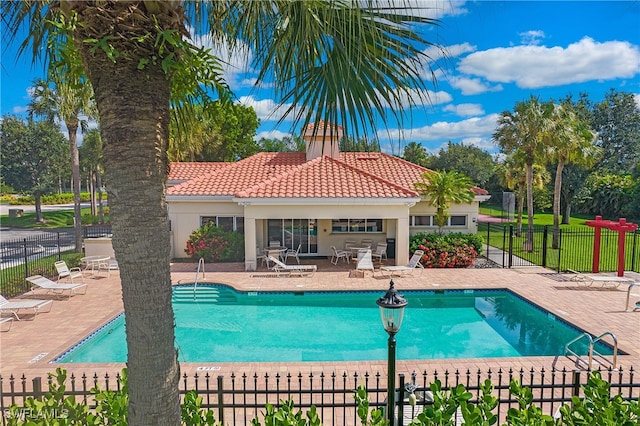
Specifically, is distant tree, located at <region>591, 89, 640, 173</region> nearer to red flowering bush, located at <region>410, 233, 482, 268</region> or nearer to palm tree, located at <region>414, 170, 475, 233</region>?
palm tree, located at <region>414, 170, 475, 233</region>

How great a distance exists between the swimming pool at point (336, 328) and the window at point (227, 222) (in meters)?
5.90

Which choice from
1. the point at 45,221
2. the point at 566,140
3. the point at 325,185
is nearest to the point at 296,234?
the point at 325,185

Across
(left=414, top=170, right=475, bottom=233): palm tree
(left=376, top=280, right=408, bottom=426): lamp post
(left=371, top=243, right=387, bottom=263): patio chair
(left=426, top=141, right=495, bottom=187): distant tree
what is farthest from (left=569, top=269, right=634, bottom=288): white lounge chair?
(left=426, top=141, right=495, bottom=187): distant tree

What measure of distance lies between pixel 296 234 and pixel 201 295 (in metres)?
7.83

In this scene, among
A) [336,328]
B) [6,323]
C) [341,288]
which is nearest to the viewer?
[6,323]

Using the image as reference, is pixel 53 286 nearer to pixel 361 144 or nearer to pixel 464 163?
pixel 361 144

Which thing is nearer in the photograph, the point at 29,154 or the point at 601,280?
the point at 601,280

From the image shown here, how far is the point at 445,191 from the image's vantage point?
790 inches

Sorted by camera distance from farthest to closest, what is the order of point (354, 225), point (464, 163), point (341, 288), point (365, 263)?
point (464, 163) → point (354, 225) → point (365, 263) → point (341, 288)

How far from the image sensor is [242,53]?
149 inches

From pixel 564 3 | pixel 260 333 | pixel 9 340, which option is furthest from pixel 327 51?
pixel 9 340

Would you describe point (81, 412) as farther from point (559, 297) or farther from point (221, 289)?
point (559, 297)

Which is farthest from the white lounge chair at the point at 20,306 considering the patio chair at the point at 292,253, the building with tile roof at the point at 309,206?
the patio chair at the point at 292,253

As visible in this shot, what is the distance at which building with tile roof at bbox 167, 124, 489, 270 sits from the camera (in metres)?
19.2
